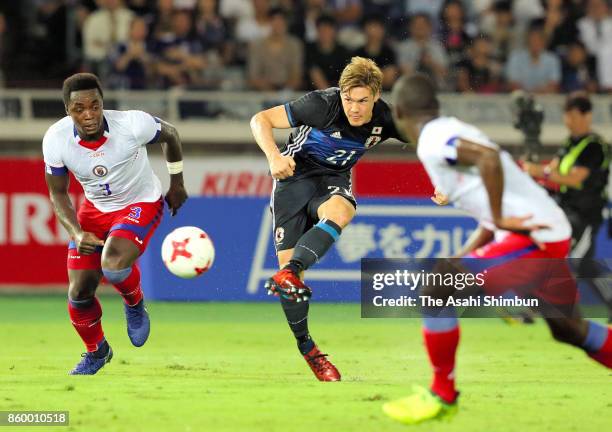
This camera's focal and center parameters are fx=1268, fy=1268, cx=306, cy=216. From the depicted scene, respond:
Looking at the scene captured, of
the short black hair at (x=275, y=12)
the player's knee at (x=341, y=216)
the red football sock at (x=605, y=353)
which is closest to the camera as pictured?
the red football sock at (x=605, y=353)

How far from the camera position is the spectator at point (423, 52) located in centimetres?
1733

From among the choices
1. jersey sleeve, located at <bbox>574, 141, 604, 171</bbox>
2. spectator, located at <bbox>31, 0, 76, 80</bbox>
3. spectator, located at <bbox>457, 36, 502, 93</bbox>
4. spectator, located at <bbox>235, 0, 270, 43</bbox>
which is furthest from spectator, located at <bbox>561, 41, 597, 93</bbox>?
spectator, located at <bbox>31, 0, 76, 80</bbox>

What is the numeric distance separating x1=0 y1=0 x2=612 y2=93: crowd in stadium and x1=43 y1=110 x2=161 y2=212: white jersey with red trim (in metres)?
7.56

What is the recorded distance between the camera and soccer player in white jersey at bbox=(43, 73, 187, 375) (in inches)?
356

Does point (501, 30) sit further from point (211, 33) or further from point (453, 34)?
point (211, 33)

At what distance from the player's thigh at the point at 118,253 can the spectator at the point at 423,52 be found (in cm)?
879

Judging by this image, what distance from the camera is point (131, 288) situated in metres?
9.55

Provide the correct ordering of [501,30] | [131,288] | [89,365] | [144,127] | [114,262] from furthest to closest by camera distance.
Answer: [501,30], [131,288], [144,127], [89,365], [114,262]

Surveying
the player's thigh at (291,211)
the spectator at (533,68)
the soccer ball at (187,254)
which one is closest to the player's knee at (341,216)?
the player's thigh at (291,211)

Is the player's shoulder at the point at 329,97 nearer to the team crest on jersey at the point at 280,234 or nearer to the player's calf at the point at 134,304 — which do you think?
the team crest on jersey at the point at 280,234

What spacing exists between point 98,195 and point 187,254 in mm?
795

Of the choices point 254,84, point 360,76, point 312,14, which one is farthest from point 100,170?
point 312,14

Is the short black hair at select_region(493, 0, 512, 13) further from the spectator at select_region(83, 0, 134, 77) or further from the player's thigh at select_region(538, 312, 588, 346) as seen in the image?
the player's thigh at select_region(538, 312, 588, 346)

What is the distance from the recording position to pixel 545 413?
734 cm
